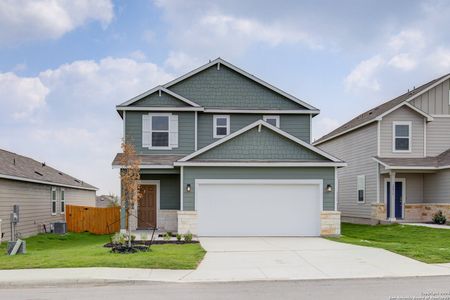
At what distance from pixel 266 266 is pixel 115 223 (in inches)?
551

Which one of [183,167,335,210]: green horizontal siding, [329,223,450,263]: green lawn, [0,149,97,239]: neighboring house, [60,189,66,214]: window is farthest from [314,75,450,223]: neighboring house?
[60,189,66,214]: window

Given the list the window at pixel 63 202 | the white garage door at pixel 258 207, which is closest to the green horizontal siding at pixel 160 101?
the white garage door at pixel 258 207

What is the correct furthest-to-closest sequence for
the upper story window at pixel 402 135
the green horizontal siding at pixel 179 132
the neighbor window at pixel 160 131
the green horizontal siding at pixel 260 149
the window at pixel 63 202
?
the window at pixel 63 202 < the upper story window at pixel 402 135 < the neighbor window at pixel 160 131 < the green horizontal siding at pixel 179 132 < the green horizontal siding at pixel 260 149

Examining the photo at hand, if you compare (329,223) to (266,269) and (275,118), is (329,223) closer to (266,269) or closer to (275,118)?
(275,118)

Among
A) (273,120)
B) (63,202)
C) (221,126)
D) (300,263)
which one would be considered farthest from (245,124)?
(63,202)

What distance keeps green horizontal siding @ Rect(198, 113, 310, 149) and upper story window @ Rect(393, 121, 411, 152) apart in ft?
16.8

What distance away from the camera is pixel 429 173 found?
946 inches

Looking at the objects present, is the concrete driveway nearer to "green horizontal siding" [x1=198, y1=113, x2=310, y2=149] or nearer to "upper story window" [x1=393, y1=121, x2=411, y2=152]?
"green horizontal siding" [x1=198, y1=113, x2=310, y2=149]

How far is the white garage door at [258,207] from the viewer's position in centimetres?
1838

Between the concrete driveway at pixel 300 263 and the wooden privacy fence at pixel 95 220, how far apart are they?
952 cm

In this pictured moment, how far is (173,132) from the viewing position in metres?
21.4

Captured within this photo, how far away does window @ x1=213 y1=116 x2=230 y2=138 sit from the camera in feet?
73.4

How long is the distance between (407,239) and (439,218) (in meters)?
5.56

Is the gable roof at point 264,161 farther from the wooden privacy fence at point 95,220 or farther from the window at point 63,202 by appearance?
the window at point 63,202
